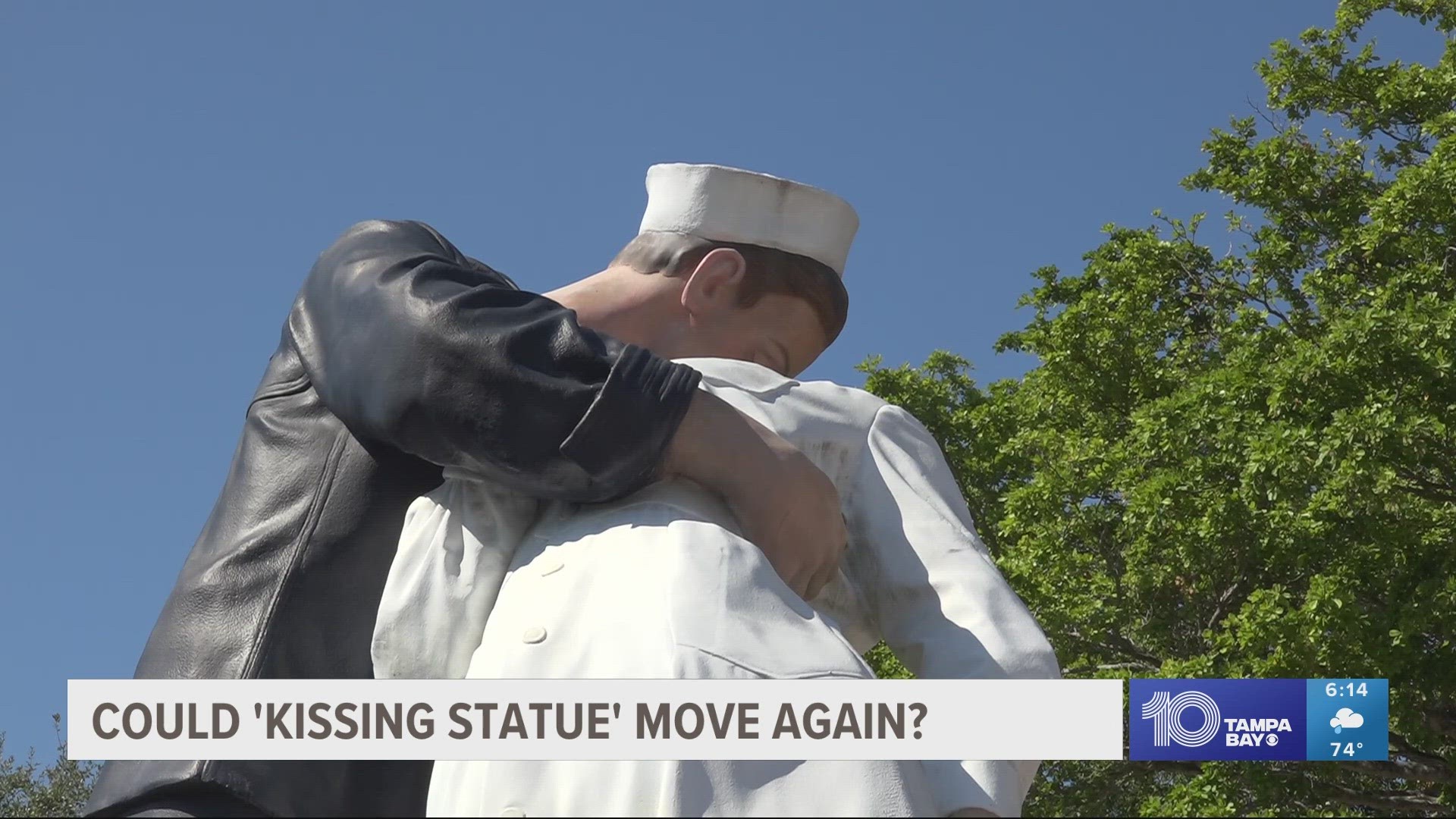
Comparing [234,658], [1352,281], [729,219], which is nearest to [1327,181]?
[1352,281]

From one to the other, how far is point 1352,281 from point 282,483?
12664 millimetres

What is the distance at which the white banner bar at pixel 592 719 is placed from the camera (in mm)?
2227

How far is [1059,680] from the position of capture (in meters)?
2.64

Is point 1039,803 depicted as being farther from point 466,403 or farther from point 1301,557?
point 466,403

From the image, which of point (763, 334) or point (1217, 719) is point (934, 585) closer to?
point (763, 334)

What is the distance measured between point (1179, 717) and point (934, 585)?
33.7ft

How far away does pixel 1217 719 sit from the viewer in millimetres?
12242

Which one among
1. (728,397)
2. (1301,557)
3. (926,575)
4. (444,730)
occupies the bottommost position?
(444,730)

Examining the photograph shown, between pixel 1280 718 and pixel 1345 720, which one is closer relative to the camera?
pixel 1280 718

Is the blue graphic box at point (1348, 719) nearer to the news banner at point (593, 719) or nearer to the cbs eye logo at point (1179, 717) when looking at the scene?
the cbs eye logo at point (1179, 717)

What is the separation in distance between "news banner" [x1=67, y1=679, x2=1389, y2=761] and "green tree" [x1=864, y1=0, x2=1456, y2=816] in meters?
9.68

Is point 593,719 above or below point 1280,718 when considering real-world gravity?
below

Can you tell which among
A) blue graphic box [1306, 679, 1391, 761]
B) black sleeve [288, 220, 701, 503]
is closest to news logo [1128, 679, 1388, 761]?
blue graphic box [1306, 679, 1391, 761]

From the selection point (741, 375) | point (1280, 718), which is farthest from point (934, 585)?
point (1280, 718)
